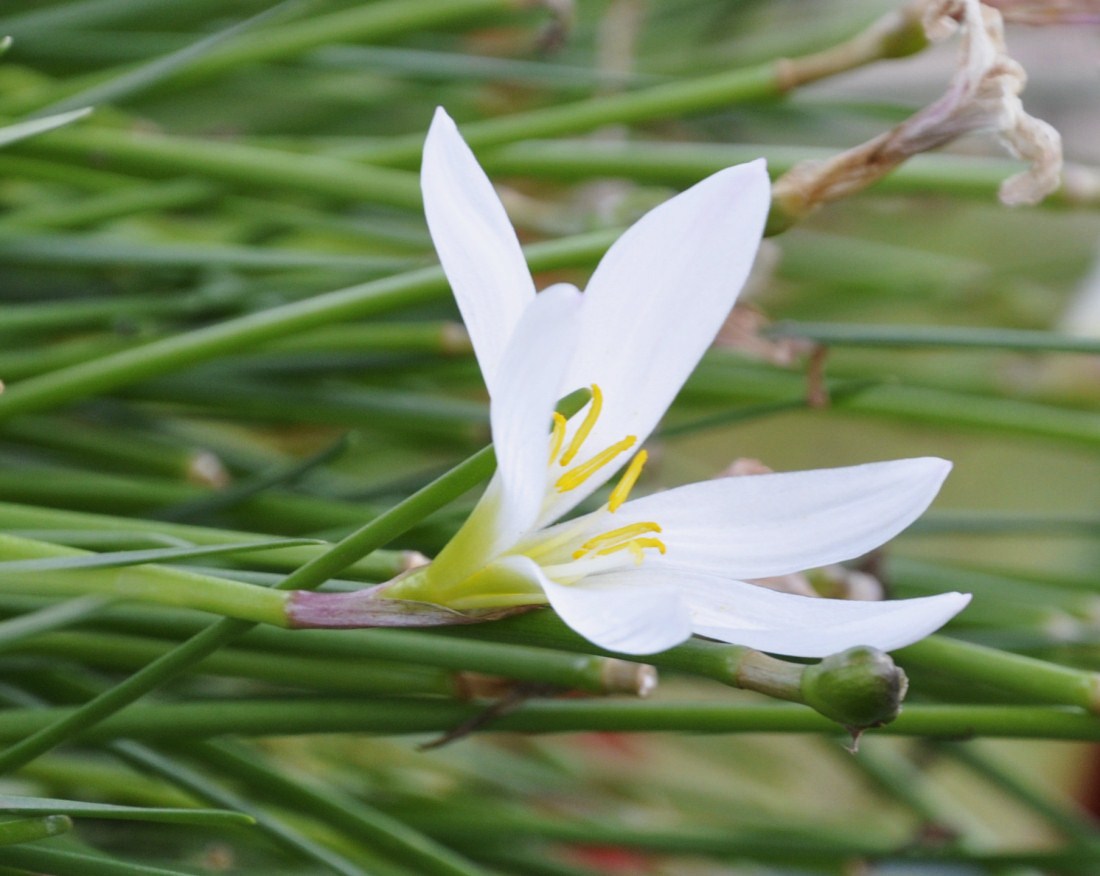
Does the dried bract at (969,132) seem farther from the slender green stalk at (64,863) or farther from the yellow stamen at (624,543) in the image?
the slender green stalk at (64,863)

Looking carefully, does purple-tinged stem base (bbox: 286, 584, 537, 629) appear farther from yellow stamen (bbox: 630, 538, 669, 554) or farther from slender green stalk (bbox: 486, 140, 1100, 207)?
slender green stalk (bbox: 486, 140, 1100, 207)

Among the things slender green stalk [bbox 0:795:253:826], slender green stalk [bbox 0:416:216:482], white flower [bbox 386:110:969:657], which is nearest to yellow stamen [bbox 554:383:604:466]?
white flower [bbox 386:110:969:657]

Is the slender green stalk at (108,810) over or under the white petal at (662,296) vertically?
under

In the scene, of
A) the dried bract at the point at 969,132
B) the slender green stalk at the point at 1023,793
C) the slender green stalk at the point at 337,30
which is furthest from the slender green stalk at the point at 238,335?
the slender green stalk at the point at 1023,793

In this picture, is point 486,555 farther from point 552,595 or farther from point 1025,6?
point 1025,6

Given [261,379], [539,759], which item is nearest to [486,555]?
[261,379]

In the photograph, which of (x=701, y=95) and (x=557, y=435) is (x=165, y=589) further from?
(x=701, y=95)

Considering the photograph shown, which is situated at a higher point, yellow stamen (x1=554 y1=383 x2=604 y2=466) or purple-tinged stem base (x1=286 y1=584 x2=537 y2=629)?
yellow stamen (x1=554 y1=383 x2=604 y2=466)

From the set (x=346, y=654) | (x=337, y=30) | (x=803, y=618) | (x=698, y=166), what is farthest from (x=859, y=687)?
(x=337, y=30)
